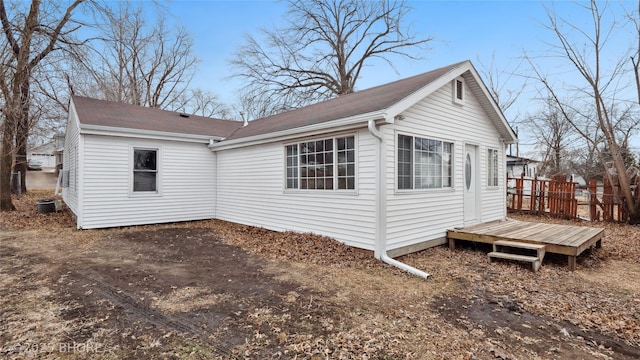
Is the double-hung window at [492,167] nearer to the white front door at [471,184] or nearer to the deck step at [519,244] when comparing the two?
the white front door at [471,184]

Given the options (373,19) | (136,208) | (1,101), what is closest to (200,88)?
(373,19)

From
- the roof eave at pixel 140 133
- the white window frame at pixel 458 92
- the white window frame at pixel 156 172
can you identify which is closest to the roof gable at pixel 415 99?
the white window frame at pixel 458 92

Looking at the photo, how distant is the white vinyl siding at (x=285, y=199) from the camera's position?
250 inches

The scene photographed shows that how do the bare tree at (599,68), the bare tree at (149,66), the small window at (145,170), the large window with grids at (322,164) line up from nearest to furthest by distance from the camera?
the large window with grids at (322,164) < the small window at (145,170) < the bare tree at (599,68) < the bare tree at (149,66)

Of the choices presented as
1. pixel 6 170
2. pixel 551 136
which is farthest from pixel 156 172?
pixel 551 136

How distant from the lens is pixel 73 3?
39.4ft

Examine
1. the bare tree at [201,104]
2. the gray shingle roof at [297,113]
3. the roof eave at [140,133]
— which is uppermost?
the bare tree at [201,104]

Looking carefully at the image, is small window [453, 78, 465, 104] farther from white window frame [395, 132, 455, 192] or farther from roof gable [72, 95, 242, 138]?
roof gable [72, 95, 242, 138]

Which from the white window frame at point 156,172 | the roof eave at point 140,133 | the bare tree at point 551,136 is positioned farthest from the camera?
the bare tree at point 551,136

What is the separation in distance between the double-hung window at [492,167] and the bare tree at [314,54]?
532 inches

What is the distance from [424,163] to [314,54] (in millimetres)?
17045

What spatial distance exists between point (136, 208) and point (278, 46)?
16.0m

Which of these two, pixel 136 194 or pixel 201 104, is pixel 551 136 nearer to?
pixel 136 194

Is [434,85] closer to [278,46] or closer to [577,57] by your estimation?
[577,57]
